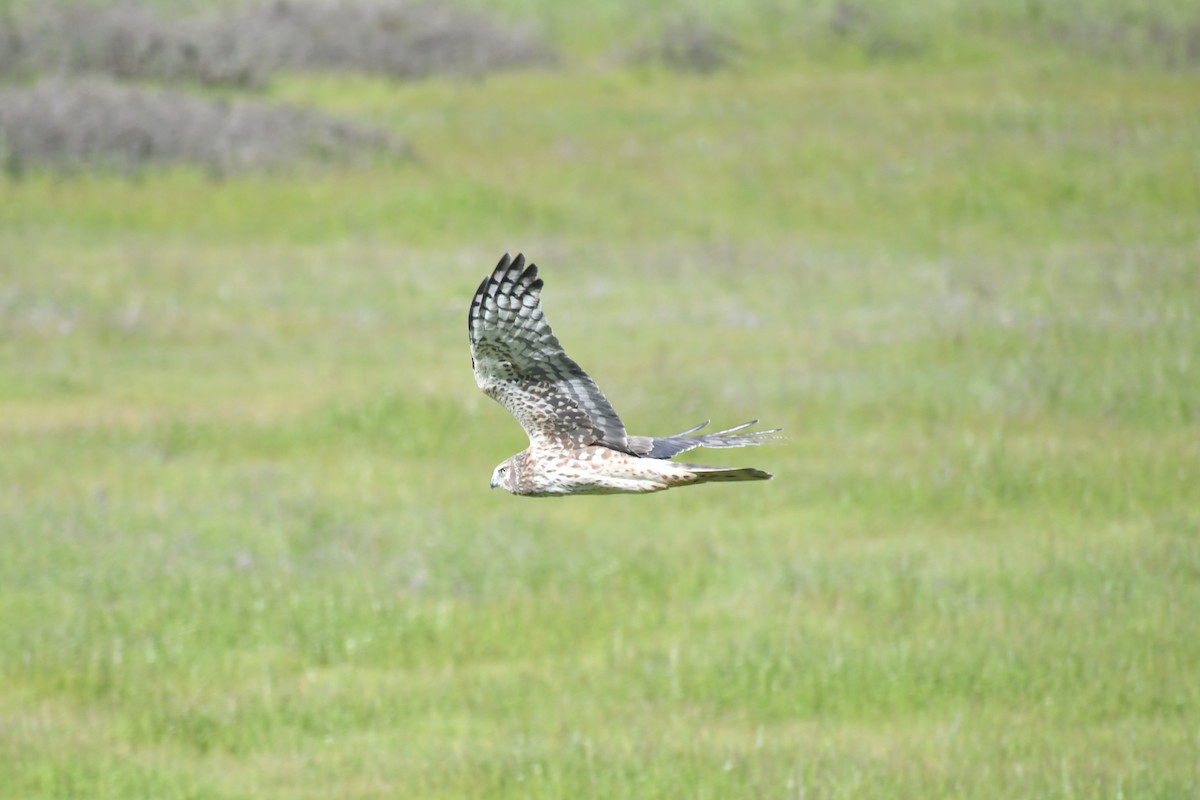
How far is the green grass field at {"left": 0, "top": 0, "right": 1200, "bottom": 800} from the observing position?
8312 millimetres

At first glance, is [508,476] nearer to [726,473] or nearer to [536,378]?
[536,378]

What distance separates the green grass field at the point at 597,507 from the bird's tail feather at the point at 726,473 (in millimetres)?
2261

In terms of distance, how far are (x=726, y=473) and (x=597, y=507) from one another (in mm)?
7241

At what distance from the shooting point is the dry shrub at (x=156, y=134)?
2695cm

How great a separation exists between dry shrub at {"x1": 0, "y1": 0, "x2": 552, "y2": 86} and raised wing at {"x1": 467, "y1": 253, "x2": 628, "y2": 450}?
2752cm

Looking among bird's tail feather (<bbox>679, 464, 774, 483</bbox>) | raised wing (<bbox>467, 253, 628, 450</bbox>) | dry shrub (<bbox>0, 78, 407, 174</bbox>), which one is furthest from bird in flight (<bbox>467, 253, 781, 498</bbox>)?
dry shrub (<bbox>0, 78, 407, 174</bbox>)

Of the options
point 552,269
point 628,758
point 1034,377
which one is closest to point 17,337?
point 552,269

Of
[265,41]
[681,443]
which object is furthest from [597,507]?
[265,41]

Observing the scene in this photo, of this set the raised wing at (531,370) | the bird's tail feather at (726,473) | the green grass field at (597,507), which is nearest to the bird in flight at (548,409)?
the raised wing at (531,370)

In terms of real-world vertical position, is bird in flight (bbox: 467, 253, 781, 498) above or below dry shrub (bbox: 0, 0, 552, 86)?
below

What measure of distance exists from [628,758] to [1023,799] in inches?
66.4

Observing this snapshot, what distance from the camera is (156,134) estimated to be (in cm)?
2730

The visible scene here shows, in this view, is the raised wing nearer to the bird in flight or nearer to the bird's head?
the bird in flight

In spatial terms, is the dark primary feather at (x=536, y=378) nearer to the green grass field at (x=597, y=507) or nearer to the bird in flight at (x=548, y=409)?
the bird in flight at (x=548, y=409)
